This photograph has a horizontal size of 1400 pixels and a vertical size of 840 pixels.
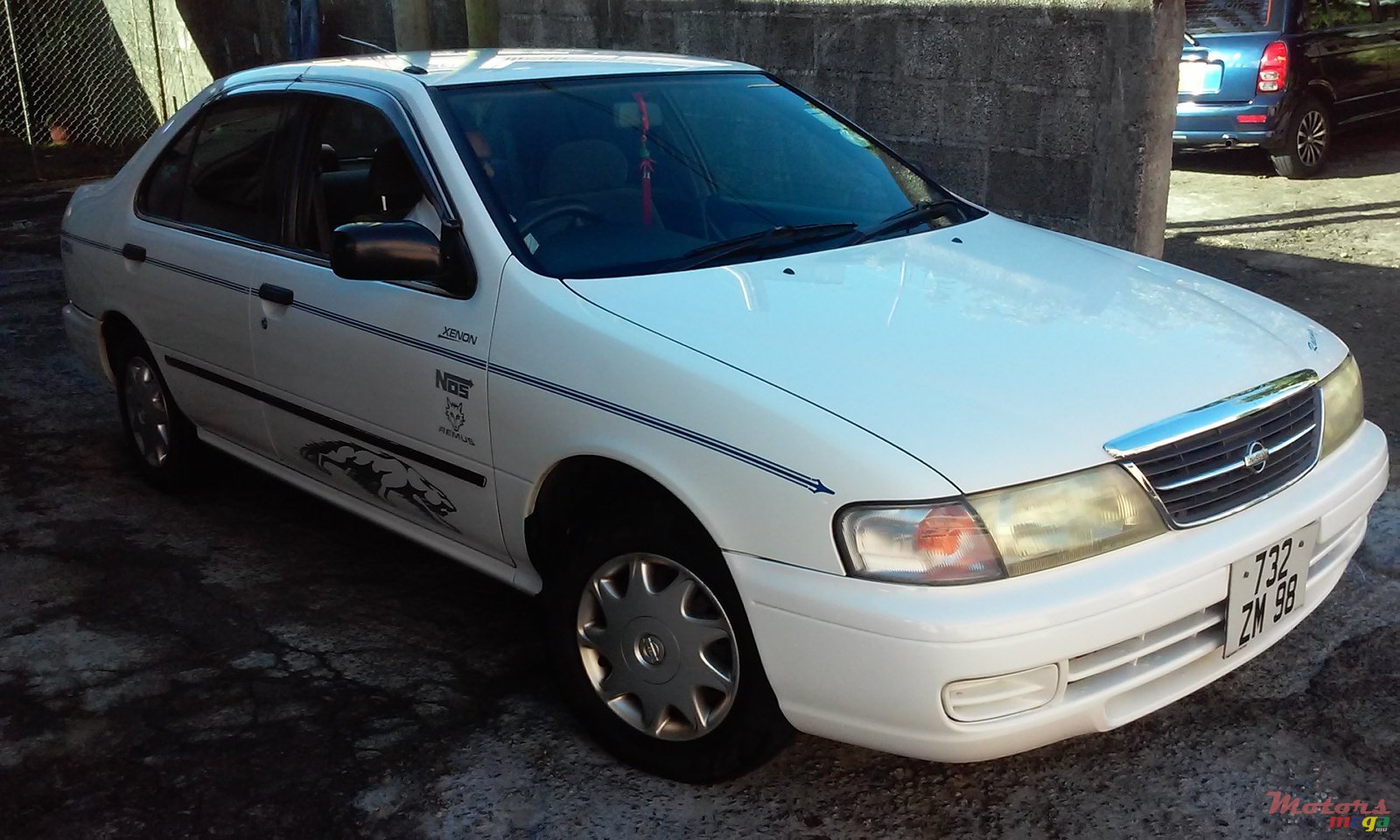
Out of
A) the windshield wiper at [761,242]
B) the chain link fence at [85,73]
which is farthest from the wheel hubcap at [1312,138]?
the chain link fence at [85,73]

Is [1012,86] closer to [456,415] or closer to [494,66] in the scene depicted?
[494,66]

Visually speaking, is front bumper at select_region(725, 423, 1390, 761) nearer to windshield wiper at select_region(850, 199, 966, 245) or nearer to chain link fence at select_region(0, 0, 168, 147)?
windshield wiper at select_region(850, 199, 966, 245)

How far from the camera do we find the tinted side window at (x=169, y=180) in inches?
178

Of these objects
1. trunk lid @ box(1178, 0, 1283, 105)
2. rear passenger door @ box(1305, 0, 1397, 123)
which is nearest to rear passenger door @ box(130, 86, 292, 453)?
trunk lid @ box(1178, 0, 1283, 105)

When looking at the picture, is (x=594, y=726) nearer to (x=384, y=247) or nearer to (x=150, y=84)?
(x=384, y=247)

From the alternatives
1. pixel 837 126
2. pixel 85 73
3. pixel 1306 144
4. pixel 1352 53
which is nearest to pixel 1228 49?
pixel 1306 144

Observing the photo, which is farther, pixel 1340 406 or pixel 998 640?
pixel 1340 406

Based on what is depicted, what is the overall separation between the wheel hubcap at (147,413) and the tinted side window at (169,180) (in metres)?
0.58

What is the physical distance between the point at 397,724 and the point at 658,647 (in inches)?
31.8

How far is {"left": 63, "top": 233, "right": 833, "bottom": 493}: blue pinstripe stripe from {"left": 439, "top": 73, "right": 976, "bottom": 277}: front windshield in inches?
11.2

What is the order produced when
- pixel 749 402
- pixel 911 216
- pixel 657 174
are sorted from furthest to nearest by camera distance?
pixel 911 216
pixel 657 174
pixel 749 402

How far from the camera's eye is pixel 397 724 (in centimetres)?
331

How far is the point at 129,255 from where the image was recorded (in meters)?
4.60

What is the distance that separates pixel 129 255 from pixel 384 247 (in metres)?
1.86
